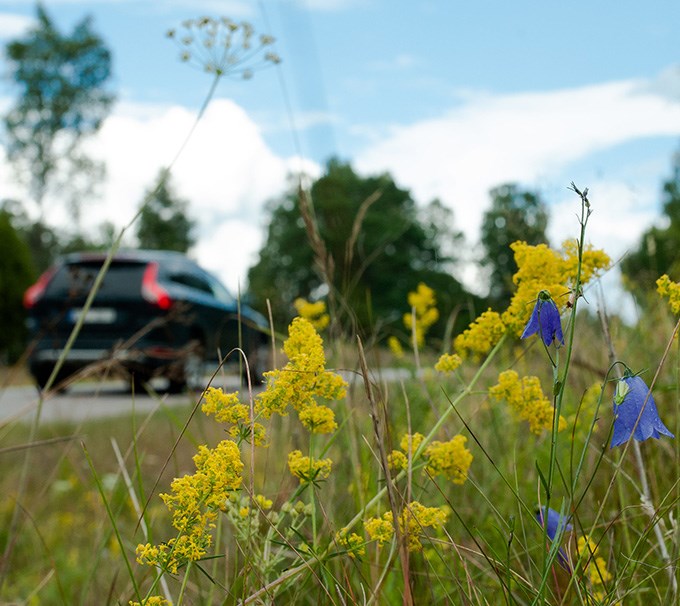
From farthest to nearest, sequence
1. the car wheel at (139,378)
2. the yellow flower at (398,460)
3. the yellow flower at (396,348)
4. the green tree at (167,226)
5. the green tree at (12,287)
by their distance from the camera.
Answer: the green tree at (167,226) → the green tree at (12,287) → the yellow flower at (396,348) → the car wheel at (139,378) → the yellow flower at (398,460)

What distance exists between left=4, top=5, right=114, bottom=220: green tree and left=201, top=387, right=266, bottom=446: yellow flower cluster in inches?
1595

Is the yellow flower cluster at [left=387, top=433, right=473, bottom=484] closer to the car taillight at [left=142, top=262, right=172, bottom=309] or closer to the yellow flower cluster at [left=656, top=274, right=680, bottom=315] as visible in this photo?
the yellow flower cluster at [left=656, top=274, right=680, bottom=315]

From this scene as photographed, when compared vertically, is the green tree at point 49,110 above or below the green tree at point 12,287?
above

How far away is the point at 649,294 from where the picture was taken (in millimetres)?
5363

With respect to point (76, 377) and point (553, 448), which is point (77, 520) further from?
point (553, 448)

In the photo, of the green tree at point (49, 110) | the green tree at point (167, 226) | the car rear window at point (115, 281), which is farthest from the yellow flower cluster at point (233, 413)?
the green tree at point (167, 226)

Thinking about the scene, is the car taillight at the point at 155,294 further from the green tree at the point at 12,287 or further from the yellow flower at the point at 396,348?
the green tree at the point at 12,287

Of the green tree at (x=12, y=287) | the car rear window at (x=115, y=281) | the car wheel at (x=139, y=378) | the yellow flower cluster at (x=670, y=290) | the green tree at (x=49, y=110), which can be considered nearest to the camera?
the yellow flower cluster at (x=670, y=290)

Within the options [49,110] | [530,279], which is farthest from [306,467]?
[49,110]

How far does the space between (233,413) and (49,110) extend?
137ft

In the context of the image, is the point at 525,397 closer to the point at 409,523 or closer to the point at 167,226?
the point at 409,523

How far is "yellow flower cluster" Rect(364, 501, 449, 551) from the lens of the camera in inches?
48.3

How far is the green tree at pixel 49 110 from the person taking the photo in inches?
1540

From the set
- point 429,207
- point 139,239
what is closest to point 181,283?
point 429,207
